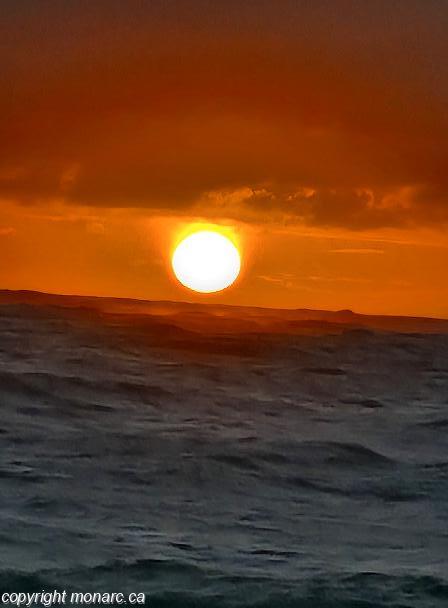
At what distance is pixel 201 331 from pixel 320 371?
192 inches

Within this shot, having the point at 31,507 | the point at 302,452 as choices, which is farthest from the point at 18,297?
the point at 31,507

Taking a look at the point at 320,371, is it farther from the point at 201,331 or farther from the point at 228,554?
the point at 228,554

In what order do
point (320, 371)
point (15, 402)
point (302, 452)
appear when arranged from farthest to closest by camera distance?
point (320, 371)
point (15, 402)
point (302, 452)

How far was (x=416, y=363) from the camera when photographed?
14469 millimetres

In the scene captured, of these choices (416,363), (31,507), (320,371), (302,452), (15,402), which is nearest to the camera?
(31,507)

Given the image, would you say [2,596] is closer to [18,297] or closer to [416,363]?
[416,363]

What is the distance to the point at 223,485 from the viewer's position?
6617 millimetres

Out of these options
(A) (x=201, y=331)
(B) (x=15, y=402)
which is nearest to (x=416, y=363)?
(A) (x=201, y=331)

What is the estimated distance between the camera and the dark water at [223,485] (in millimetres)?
4754

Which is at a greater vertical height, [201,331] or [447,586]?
[201,331]

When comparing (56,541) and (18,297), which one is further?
(18,297)

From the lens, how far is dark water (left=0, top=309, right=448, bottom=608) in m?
4.75

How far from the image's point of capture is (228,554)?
202 inches

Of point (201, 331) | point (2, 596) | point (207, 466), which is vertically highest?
point (201, 331)
